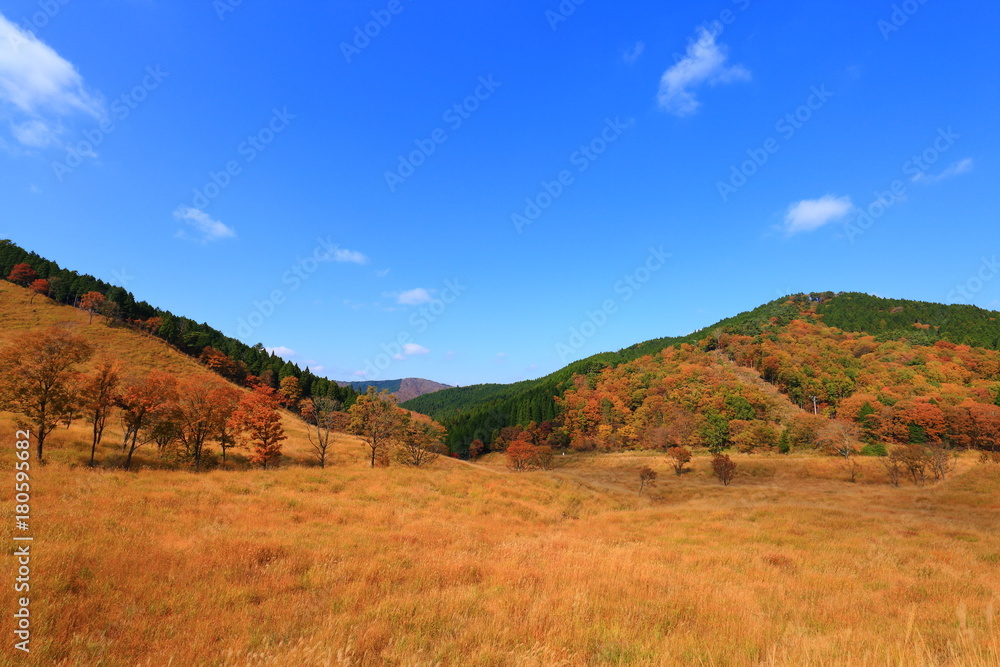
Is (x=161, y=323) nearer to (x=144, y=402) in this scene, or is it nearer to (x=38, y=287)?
(x=38, y=287)

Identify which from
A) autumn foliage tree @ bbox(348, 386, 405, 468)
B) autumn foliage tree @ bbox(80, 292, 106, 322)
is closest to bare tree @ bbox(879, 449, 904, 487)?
autumn foliage tree @ bbox(348, 386, 405, 468)

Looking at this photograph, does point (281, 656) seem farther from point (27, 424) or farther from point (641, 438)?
point (641, 438)

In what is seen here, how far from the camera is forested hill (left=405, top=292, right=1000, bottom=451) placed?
116m

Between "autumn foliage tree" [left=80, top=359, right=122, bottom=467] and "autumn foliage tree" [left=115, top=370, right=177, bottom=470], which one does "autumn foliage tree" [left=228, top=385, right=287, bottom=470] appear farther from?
"autumn foliage tree" [left=80, top=359, right=122, bottom=467]

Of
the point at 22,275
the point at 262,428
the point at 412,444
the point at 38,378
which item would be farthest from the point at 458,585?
the point at 22,275

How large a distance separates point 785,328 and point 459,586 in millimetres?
175783

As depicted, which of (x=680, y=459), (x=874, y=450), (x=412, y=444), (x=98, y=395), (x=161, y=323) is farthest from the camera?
(x=161, y=323)

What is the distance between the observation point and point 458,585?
882 cm

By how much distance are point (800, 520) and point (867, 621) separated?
59.8 ft

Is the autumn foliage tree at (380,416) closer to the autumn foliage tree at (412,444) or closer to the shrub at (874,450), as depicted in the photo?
the autumn foliage tree at (412,444)

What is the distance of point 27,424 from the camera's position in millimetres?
27109

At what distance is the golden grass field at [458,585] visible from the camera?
5.54 metres

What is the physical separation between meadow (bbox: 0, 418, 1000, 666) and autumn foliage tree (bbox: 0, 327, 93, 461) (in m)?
8.12

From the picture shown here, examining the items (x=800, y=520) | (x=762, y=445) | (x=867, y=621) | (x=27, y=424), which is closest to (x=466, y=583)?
(x=867, y=621)
